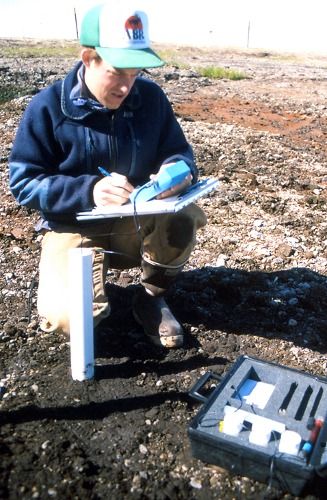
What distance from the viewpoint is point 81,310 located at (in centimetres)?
249

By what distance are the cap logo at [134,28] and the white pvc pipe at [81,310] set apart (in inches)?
33.2

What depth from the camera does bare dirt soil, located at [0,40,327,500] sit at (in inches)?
87.7

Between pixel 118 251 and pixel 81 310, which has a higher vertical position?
pixel 81 310

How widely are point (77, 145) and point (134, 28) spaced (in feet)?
1.87

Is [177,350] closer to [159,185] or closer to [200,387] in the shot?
[200,387]

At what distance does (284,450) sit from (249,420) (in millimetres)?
187

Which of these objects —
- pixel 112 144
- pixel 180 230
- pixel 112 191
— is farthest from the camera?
pixel 180 230

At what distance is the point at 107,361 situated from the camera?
2926mm

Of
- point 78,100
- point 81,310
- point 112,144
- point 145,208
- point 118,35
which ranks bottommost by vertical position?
point 81,310

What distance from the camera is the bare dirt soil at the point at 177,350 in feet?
7.31

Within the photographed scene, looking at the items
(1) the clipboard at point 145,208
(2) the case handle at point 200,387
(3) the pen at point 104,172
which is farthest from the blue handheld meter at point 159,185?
(2) the case handle at point 200,387

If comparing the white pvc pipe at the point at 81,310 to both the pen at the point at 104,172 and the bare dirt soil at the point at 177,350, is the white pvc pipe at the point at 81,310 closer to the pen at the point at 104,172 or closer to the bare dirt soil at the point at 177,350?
the bare dirt soil at the point at 177,350

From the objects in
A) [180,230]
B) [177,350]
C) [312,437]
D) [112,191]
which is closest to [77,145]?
[112,191]

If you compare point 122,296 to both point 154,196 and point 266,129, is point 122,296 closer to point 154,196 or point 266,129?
point 154,196
